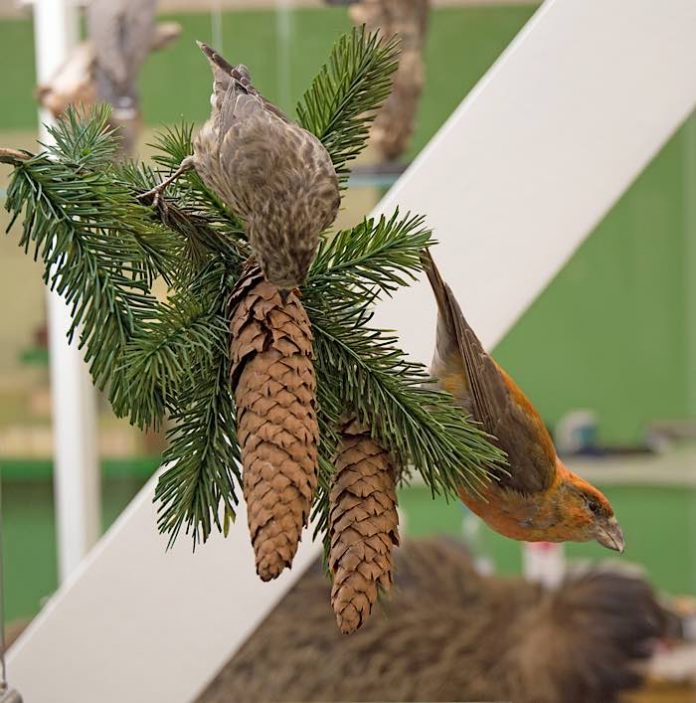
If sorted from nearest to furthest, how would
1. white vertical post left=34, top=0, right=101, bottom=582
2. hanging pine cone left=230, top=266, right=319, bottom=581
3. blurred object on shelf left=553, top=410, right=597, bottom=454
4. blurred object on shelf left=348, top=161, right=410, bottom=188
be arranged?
1. hanging pine cone left=230, top=266, right=319, bottom=581
2. blurred object on shelf left=348, top=161, right=410, bottom=188
3. white vertical post left=34, top=0, right=101, bottom=582
4. blurred object on shelf left=553, top=410, right=597, bottom=454

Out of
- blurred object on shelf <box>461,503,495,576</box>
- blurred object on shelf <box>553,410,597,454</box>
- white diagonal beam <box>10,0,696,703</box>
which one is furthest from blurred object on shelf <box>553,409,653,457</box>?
white diagonal beam <box>10,0,696,703</box>

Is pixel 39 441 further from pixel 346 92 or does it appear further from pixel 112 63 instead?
pixel 346 92

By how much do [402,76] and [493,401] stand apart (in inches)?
26.7

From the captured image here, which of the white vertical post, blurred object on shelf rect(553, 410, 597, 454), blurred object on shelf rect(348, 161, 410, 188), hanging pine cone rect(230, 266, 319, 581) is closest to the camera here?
hanging pine cone rect(230, 266, 319, 581)

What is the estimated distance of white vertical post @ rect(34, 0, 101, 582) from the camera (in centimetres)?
104

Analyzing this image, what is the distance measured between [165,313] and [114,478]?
938mm

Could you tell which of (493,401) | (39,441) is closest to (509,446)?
(493,401)

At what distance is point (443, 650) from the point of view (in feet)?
3.13

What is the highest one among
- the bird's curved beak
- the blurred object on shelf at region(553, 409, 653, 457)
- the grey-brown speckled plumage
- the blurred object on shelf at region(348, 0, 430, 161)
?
the blurred object on shelf at region(348, 0, 430, 161)

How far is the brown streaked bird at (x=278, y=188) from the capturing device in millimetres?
215

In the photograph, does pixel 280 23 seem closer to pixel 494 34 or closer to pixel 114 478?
pixel 494 34

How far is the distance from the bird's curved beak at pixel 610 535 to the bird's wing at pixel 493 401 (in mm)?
25

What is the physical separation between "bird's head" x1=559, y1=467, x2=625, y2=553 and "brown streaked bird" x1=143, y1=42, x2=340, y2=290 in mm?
106

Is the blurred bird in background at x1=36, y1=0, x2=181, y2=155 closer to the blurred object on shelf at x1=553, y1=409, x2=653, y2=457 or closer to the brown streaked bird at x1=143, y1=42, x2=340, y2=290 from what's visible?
the blurred object on shelf at x1=553, y1=409, x2=653, y2=457
